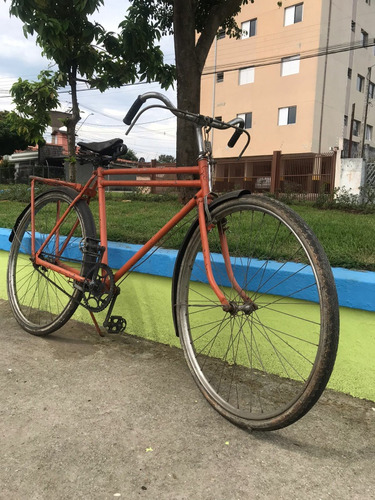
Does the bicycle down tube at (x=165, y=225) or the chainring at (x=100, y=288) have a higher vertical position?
the bicycle down tube at (x=165, y=225)

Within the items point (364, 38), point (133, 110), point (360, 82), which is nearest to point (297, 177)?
point (133, 110)

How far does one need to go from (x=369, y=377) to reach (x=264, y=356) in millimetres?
561

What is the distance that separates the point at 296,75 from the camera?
67.7 feet

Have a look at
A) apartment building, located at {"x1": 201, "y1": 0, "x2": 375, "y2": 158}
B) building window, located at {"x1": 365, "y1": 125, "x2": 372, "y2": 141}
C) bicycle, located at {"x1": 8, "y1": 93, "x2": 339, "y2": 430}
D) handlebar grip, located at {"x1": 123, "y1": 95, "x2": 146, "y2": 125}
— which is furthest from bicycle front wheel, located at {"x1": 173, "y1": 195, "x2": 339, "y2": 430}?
building window, located at {"x1": 365, "y1": 125, "x2": 372, "y2": 141}

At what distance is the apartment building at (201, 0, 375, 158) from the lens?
2012 centimetres

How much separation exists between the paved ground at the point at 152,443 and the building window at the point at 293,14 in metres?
23.0

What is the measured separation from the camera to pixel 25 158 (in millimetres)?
34781

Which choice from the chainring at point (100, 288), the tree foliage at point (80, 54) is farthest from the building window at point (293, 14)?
the chainring at point (100, 288)

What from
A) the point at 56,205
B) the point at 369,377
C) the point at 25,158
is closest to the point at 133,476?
the point at 369,377

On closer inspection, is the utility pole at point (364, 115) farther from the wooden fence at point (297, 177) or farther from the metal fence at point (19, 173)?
the metal fence at point (19, 173)

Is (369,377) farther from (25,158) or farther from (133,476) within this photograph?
(25,158)

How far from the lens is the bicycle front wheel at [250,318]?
74.4 inches

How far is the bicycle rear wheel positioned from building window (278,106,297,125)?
19850 millimetres

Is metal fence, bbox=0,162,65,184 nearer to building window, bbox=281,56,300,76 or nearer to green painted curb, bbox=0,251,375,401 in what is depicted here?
building window, bbox=281,56,300,76
